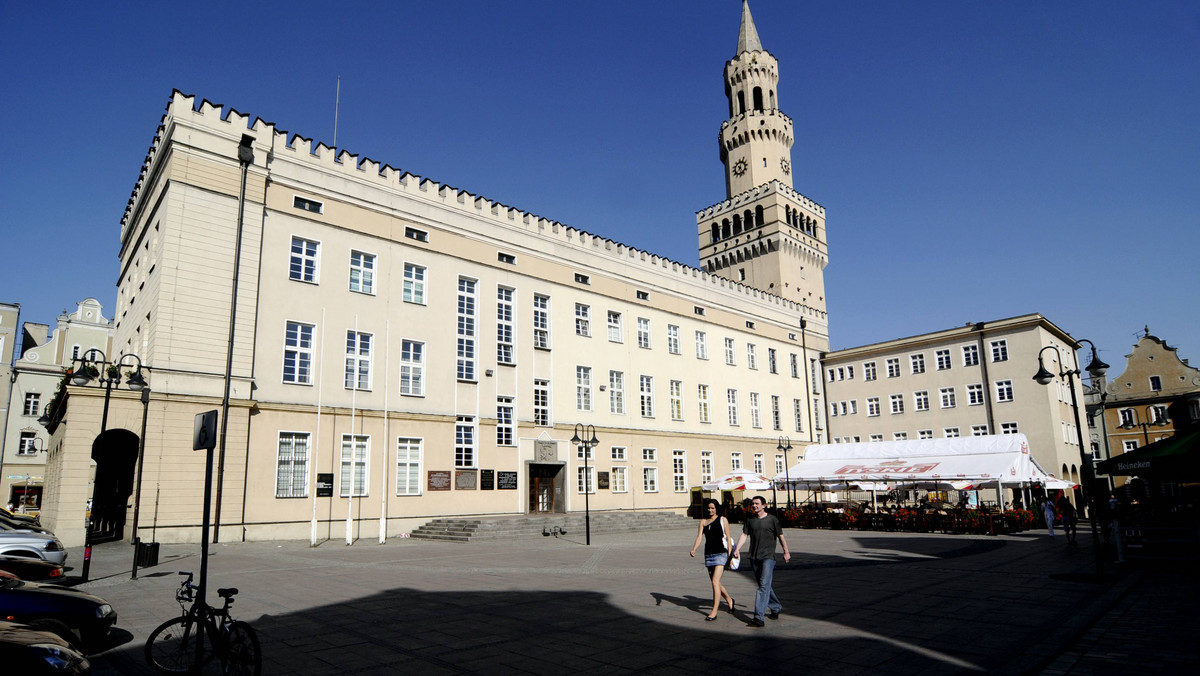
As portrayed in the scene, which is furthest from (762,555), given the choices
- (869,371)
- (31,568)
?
(869,371)

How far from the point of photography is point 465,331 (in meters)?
33.6

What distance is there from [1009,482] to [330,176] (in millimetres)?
32561

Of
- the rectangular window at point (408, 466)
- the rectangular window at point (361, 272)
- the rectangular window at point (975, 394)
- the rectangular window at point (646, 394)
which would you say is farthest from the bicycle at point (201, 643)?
the rectangular window at point (975, 394)

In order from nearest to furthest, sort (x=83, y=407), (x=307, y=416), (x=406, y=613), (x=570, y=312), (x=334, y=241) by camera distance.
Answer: (x=406, y=613) → (x=83, y=407) → (x=307, y=416) → (x=334, y=241) → (x=570, y=312)

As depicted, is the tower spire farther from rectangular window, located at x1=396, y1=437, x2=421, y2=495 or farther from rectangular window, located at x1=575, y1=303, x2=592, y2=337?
rectangular window, located at x1=396, y1=437, x2=421, y2=495

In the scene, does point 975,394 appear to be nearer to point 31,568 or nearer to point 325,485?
point 325,485

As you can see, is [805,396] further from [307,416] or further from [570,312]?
[307,416]

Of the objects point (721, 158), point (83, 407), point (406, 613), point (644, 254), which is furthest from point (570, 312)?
point (721, 158)

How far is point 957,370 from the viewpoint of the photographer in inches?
1948

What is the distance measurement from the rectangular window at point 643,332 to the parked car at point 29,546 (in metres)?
31.2

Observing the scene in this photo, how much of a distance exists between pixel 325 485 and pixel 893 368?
4349 cm

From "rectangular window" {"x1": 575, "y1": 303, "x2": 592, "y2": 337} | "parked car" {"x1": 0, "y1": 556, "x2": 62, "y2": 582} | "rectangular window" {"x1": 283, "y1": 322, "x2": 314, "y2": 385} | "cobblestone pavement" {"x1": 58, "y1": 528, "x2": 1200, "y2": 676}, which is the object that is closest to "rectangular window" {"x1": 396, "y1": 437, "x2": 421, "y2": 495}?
"rectangular window" {"x1": 283, "y1": 322, "x2": 314, "y2": 385}

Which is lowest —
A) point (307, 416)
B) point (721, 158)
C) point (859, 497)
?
point (859, 497)

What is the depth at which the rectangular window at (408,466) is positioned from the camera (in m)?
29.5
